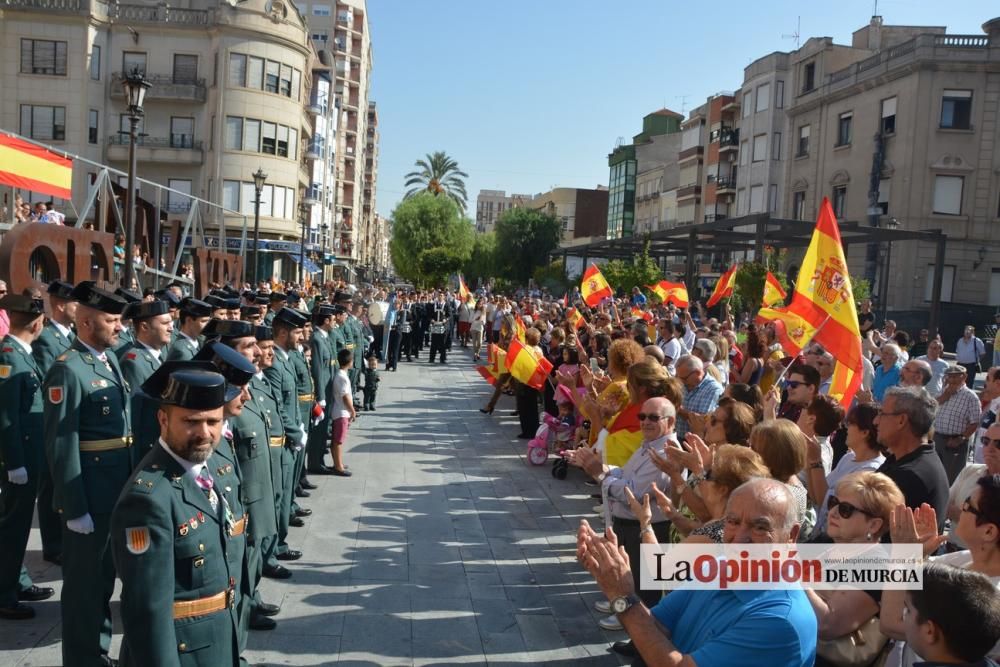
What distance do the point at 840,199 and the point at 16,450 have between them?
40611 mm

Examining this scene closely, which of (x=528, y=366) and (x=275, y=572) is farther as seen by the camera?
(x=528, y=366)

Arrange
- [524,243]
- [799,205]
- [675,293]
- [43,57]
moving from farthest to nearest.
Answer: [524,243] < [799,205] < [43,57] < [675,293]

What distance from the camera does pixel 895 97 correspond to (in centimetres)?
3631

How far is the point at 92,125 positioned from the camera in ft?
133

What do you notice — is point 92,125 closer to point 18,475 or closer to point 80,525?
point 18,475

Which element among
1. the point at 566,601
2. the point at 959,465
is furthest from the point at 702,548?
the point at 959,465

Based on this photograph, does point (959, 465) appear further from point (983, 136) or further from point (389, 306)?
point (983, 136)

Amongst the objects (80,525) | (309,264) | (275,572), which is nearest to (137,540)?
(80,525)

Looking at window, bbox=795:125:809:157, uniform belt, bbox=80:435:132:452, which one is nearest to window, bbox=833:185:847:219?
window, bbox=795:125:809:157

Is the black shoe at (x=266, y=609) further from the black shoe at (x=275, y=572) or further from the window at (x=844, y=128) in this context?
the window at (x=844, y=128)

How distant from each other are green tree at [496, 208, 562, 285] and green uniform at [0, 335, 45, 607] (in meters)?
66.5

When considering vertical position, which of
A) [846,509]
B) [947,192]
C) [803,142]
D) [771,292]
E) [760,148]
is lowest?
[846,509]

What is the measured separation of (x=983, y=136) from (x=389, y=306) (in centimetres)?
2799

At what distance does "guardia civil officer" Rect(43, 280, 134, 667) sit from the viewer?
15.2 ft
